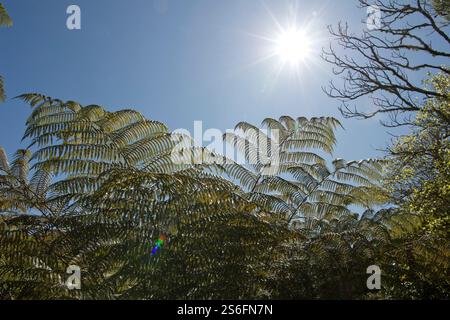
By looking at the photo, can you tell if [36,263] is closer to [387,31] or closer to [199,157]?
[199,157]

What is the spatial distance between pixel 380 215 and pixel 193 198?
266cm

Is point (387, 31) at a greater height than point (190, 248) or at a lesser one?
greater

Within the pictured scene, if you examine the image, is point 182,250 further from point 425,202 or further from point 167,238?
point 425,202

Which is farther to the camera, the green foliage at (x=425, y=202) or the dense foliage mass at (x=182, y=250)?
the green foliage at (x=425, y=202)

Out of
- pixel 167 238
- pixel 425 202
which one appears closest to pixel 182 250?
pixel 167 238

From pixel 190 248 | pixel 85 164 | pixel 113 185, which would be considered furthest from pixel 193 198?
pixel 85 164

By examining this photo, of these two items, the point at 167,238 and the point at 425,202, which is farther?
the point at 425,202

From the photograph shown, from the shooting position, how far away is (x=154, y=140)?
5.01 m

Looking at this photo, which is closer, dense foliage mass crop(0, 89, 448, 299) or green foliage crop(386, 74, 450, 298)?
dense foliage mass crop(0, 89, 448, 299)

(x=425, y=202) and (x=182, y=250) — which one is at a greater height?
(x=425, y=202)
